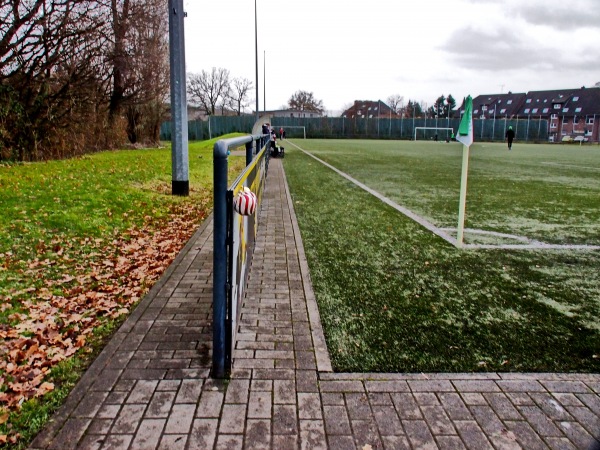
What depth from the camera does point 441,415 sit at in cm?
271

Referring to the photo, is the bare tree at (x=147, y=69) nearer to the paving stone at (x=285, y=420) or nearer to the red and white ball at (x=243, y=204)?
the red and white ball at (x=243, y=204)

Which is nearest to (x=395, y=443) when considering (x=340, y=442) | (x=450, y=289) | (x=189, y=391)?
(x=340, y=442)

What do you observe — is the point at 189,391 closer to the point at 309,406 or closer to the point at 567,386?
the point at 309,406

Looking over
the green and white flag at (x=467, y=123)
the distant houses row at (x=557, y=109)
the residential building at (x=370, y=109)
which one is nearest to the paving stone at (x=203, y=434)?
the green and white flag at (x=467, y=123)

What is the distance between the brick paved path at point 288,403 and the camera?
249 centimetres

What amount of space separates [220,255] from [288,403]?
0.97 m

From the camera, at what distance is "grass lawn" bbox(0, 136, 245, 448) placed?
3.08 m

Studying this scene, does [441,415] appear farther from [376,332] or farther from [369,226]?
[369,226]

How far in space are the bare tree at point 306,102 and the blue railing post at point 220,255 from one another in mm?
100931

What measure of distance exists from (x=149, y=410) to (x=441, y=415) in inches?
64.5

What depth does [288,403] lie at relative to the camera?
110 inches

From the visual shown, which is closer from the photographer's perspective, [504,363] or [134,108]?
[504,363]

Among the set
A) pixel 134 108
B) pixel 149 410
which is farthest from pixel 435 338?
pixel 134 108

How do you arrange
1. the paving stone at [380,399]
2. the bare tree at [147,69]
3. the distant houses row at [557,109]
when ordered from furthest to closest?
the distant houses row at [557,109]
the bare tree at [147,69]
the paving stone at [380,399]
